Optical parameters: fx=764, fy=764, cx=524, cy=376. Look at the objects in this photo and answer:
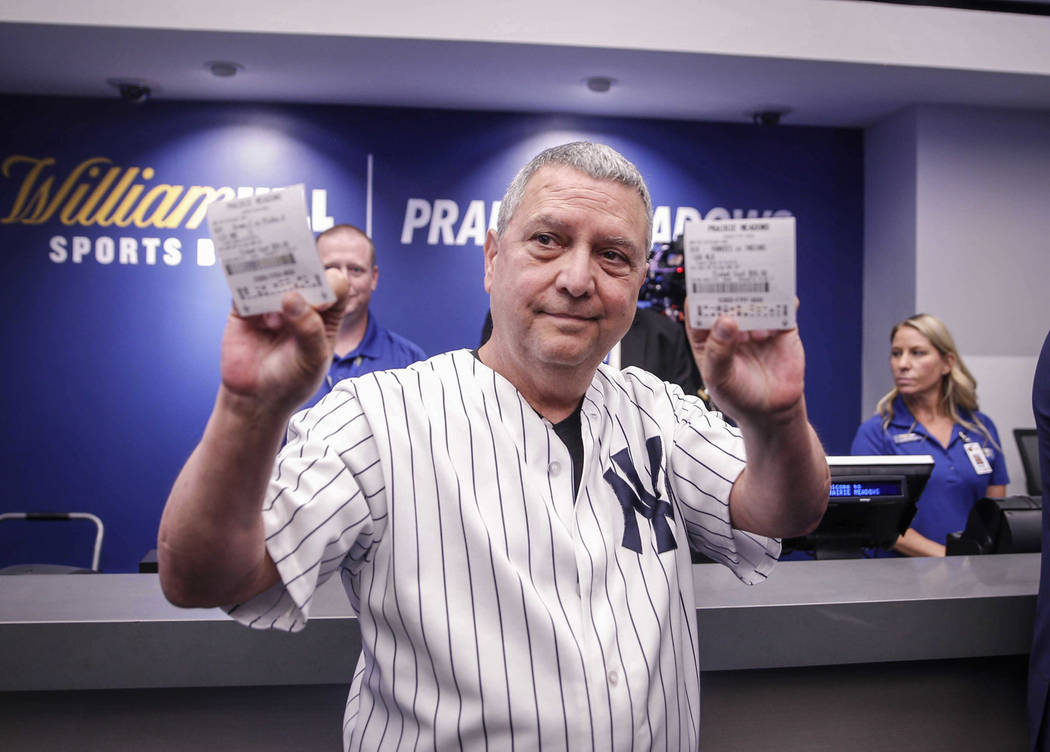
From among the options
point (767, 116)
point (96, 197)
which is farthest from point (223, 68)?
point (767, 116)

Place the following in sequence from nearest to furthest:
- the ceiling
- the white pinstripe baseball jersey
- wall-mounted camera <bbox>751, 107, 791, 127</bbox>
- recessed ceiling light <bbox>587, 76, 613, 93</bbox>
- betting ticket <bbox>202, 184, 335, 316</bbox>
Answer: betting ticket <bbox>202, 184, 335, 316</bbox>, the white pinstripe baseball jersey, the ceiling, recessed ceiling light <bbox>587, 76, 613, 93</bbox>, wall-mounted camera <bbox>751, 107, 791, 127</bbox>

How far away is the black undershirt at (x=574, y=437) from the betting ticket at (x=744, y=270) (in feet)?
1.04

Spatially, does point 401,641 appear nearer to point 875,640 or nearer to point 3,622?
point 3,622

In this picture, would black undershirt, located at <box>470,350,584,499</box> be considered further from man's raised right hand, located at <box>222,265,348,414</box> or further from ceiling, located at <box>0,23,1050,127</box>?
ceiling, located at <box>0,23,1050,127</box>

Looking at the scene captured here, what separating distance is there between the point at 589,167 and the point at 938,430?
2564 millimetres

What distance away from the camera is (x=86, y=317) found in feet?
13.6

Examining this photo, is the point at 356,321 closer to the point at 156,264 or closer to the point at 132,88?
the point at 156,264

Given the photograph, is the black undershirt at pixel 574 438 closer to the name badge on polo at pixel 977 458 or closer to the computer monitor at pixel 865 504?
the computer monitor at pixel 865 504

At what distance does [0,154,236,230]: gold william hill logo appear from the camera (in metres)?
4.09

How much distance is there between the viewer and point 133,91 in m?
3.90

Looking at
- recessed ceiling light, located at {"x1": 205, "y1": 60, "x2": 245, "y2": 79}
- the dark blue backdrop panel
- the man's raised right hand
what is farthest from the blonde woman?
recessed ceiling light, located at {"x1": 205, "y1": 60, "x2": 245, "y2": 79}

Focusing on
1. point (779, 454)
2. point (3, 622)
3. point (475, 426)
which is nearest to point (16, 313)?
point (3, 622)

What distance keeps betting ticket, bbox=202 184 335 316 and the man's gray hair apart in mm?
450

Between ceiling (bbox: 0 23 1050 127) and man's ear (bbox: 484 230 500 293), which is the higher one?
ceiling (bbox: 0 23 1050 127)
